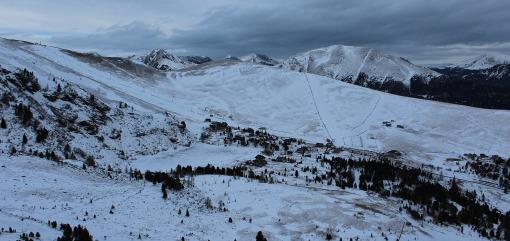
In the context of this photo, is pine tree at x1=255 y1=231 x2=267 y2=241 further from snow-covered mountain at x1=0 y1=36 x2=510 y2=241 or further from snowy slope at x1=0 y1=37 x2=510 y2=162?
snowy slope at x1=0 y1=37 x2=510 y2=162

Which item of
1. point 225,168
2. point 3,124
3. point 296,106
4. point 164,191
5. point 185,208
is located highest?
point 296,106

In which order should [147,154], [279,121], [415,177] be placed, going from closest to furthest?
[147,154]
[415,177]
[279,121]

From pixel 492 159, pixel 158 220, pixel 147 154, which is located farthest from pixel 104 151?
pixel 492 159

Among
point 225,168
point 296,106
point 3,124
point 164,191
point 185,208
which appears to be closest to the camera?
point 185,208

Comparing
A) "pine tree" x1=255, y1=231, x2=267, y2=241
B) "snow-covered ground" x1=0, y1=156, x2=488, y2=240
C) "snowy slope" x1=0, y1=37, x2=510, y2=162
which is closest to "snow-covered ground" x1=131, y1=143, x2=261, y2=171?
"snowy slope" x1=0, y1=37, x2=510, y2=162

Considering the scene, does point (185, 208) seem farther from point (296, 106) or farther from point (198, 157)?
point (296, 106)

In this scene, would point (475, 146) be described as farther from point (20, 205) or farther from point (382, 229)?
point (20, 205)

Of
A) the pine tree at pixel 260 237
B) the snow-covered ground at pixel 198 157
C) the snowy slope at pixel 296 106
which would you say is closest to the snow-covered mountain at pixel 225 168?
the pine tree at pixel 260 237

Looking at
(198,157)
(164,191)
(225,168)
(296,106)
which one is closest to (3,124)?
(164,191)
